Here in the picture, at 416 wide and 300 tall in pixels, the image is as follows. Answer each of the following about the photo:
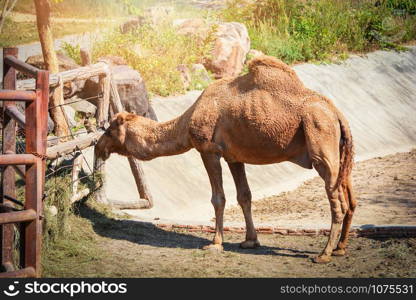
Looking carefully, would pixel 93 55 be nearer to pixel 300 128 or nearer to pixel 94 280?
pixel 300 128

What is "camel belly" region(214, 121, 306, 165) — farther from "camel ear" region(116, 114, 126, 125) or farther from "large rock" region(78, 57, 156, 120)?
"large rock" region(78, 57, 156, 120)

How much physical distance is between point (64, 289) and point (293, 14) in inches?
741

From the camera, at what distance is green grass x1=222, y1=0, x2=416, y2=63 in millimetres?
21938

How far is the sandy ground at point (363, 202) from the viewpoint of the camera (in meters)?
11.0

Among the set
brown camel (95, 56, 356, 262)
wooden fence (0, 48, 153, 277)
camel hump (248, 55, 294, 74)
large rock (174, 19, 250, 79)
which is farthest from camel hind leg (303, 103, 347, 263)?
large rock (174, 19, 250, 79)

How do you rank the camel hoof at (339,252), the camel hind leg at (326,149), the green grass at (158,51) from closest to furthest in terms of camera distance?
the camel hind leg at (326,149), the camel hoof at (339,252), the green grass at (158,51)

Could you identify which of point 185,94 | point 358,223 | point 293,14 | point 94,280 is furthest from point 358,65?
point 94,280

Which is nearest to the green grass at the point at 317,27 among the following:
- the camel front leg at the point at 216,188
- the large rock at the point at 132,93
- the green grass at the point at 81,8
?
the green grass at the point at 81,8

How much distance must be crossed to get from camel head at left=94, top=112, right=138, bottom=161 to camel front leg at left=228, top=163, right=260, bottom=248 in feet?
4.94

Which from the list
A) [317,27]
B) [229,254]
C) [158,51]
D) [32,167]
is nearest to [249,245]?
Answer: [229,254]

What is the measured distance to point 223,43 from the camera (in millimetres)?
19734

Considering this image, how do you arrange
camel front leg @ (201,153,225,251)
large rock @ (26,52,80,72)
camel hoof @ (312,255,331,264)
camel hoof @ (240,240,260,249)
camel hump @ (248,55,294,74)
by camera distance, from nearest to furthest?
camel hoof @ (312,255,331,264) < camel hump @ (248,55,294,74) < camel front leg @ (201,153,225,251) < camel hoof @ (240,240,260,249) < large rock @ (26,52,80,72)

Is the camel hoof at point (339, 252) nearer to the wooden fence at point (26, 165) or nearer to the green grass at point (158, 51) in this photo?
the wooden fence at point (26, 165)

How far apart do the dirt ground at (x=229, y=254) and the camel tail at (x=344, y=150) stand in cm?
99
